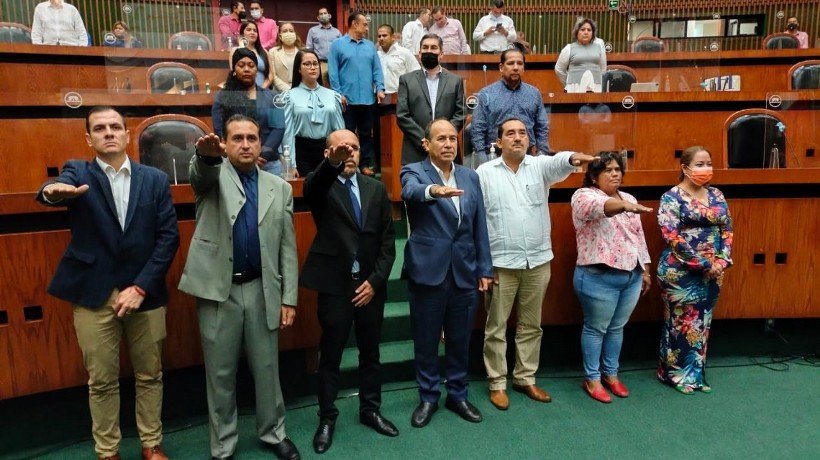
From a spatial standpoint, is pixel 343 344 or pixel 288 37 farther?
pixel 288 37

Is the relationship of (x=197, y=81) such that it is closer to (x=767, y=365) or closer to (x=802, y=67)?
(x=767, y=365)

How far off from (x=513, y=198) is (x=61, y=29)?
191 inches

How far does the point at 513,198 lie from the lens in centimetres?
234

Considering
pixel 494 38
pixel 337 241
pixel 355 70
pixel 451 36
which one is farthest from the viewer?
pixel 494 38

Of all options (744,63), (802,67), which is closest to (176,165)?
(802,67)

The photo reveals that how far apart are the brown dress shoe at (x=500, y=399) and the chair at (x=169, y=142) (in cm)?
173

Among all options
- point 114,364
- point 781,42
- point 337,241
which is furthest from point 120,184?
point 781,42

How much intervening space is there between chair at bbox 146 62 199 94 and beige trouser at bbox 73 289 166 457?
2.48 metres

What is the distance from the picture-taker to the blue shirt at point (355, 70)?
150 inches

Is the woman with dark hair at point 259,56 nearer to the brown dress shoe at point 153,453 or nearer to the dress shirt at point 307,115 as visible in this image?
A: the dress shirt at point 307,115

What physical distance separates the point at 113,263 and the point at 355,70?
2405 mm

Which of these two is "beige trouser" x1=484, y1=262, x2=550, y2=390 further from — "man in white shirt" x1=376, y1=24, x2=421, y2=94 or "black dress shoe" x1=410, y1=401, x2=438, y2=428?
"man in white shirt" x1=376, y1=24, x2=421, y2=94

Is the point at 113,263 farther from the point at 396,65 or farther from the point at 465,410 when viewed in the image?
the point at 396,65

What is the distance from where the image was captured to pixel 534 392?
245cm
